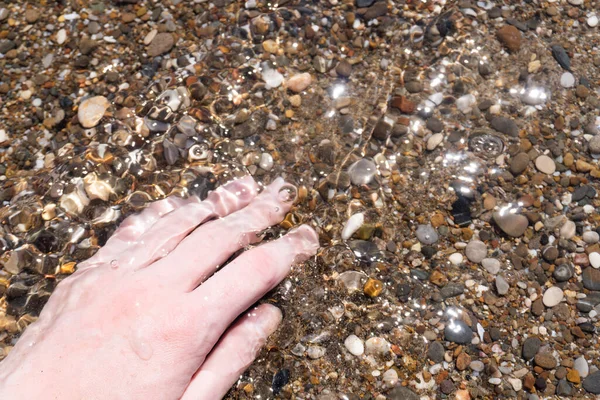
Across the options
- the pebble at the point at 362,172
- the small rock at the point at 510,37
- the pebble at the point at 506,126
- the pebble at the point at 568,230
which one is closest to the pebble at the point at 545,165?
the pebble at the point at 506,126

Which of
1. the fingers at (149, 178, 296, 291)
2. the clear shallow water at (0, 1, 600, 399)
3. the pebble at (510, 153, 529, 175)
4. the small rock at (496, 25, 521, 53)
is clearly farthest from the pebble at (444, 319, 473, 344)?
the small rock at (496, 25, 521, 53)

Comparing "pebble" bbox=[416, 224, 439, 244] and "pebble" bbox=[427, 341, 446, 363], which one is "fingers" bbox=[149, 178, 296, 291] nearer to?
"pebble" bbox=[416, 224, 439, 244]

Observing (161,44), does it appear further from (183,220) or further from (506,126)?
(506,126)

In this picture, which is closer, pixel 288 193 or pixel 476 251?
pixel 476 251

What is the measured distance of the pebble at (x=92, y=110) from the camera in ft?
10.7

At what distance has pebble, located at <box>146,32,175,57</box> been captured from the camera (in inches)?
135

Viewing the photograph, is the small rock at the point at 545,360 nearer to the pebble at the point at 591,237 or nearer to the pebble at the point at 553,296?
the pebble at the point at 553,296

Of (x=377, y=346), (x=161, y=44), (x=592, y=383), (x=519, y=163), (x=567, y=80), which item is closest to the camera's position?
(x=592, y=383)

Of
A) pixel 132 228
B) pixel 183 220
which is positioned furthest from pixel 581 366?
pixel 132 228

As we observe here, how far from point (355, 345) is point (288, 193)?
910 mm

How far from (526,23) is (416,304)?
1.91 meters

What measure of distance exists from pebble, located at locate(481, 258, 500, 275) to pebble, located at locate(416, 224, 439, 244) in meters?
0.28

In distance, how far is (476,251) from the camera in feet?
9.56

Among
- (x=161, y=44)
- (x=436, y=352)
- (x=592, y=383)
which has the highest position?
(x=161, y=44)
